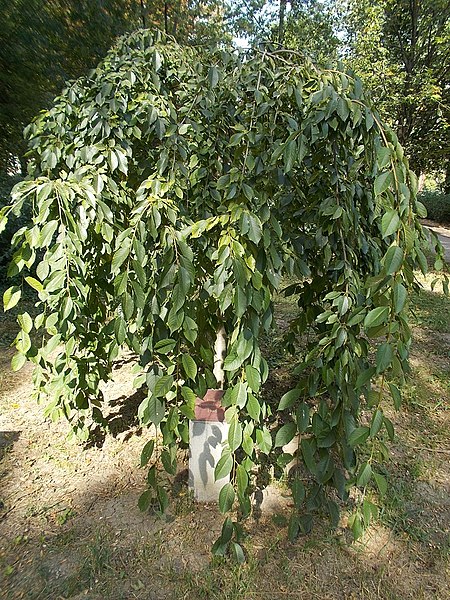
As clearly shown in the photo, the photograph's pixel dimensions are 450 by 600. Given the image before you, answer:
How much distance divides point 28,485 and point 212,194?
55.8 inches

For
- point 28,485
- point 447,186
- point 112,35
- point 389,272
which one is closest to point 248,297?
point 389,272

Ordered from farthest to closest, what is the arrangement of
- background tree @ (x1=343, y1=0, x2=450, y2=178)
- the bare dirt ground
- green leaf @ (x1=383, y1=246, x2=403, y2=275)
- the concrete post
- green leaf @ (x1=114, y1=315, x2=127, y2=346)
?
1. background tree @ (x1=343, y1=0, x2=450, y2=178)
2. the concrete post
3. the bare dirt ground
4. green leaf @ (x1=114, y1=315, x2=127, y2=346)
5. green leaf @ (x1=383, y1=246, x2=403, y2=275)

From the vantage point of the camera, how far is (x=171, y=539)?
145 centimetres

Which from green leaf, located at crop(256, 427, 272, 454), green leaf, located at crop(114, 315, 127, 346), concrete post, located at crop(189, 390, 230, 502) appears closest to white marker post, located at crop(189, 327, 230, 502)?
concrete post, located at crop(189, 390, 230, 502)

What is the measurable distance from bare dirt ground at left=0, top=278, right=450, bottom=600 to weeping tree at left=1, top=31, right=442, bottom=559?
148 millimetres

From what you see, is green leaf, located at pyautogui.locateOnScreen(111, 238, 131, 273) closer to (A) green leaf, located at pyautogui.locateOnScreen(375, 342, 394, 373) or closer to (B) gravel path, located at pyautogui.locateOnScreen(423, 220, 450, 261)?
(A) green leaf, located at pyautogui.locateOnScreen(375, 342, 394, 373)

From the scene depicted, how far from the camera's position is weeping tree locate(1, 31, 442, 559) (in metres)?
1.00

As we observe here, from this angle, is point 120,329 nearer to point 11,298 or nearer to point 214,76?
point 11,298

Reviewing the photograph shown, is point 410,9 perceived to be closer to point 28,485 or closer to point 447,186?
point 447,186

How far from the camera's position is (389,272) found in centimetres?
87

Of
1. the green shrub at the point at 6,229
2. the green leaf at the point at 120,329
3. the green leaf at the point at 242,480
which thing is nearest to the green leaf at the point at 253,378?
the green leaf at the point at 242,480

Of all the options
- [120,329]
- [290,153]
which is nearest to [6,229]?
[120,329]

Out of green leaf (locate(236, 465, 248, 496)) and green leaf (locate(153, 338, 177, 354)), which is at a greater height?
green leaf (locate(153, 338, 177, 354))

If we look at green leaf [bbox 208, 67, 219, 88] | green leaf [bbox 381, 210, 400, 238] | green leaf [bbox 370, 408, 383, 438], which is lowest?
green leaf [bbox 370, 408, 383, 438]
